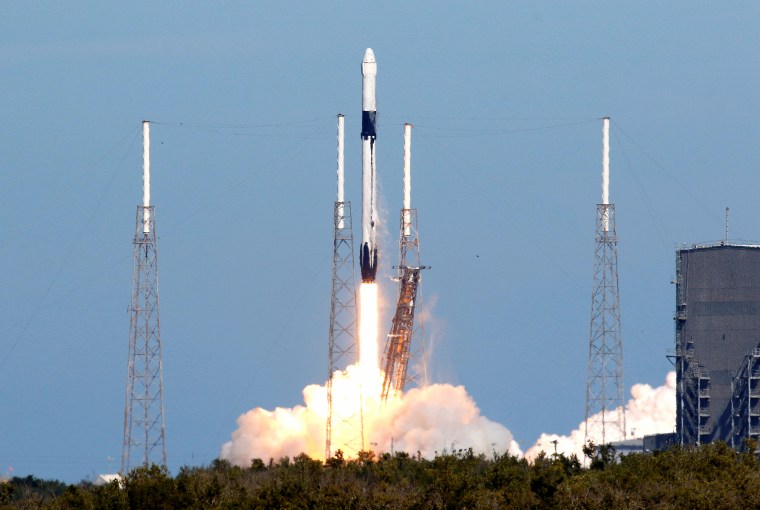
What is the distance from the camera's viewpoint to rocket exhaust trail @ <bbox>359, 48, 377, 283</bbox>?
352 ft

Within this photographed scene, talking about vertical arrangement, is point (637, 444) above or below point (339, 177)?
below

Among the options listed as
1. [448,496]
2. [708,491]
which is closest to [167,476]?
[448,496]

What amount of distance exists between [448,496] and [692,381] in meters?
42.8

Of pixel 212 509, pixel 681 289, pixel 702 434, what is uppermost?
pixel 681 289

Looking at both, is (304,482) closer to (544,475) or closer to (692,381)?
(544,475)

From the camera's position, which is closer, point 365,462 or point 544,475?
point 544,475

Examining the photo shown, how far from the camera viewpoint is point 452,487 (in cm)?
8331

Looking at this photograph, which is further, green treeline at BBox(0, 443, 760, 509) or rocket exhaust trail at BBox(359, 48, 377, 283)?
rocket exhaust trail at BBox(359, 48, 377, 283)

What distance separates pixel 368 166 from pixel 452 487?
29771 mm

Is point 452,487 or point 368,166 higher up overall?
point 368,166

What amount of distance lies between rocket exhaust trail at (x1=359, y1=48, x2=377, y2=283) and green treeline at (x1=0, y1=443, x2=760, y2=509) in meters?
12.9

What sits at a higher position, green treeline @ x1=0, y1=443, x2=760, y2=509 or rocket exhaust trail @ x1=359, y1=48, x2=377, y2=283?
rocket exhaust trail @ x1=359, y1=48, x2=377, y2=283

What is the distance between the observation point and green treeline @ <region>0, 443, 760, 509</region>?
265 ft

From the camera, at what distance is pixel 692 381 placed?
402ft
